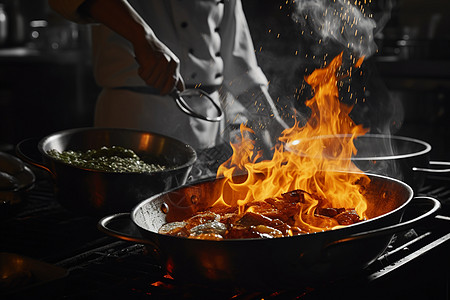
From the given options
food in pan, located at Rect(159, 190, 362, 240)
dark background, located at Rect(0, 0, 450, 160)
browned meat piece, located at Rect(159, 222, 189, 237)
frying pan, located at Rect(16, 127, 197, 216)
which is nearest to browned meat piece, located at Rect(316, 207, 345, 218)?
food in pan, located at Rect(159, 190, 362, 240)

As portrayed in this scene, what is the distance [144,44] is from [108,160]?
380 mm

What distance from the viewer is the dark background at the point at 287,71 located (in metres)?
4.21

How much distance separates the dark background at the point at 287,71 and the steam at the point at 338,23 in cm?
133

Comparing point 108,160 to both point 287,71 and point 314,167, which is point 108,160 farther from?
point 287,71

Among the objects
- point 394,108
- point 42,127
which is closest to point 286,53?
point 394,108

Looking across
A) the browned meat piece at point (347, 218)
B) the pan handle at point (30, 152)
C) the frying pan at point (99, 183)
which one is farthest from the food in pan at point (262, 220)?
the pan handle at point (30, 152)

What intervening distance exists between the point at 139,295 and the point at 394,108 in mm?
4035

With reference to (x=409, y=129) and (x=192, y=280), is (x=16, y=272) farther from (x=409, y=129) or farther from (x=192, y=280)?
(x=409, y=129)

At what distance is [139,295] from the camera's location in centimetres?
98

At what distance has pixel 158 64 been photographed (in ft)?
5.47

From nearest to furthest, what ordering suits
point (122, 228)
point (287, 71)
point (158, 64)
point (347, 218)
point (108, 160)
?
point (347, 218) → point (122, 228) → point (108, 160) → point (158, 64) → point (287, 71)

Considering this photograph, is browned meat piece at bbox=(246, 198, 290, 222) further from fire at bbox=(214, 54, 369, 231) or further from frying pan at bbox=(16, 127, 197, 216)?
frying pan at bbox=(16, 127, 197, 216)

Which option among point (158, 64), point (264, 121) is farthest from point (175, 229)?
point (264, 121)

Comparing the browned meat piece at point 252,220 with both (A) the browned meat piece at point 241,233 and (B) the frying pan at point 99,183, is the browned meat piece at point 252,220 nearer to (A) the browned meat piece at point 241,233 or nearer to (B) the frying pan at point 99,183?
(A) the browned meat piece at point 241,233
